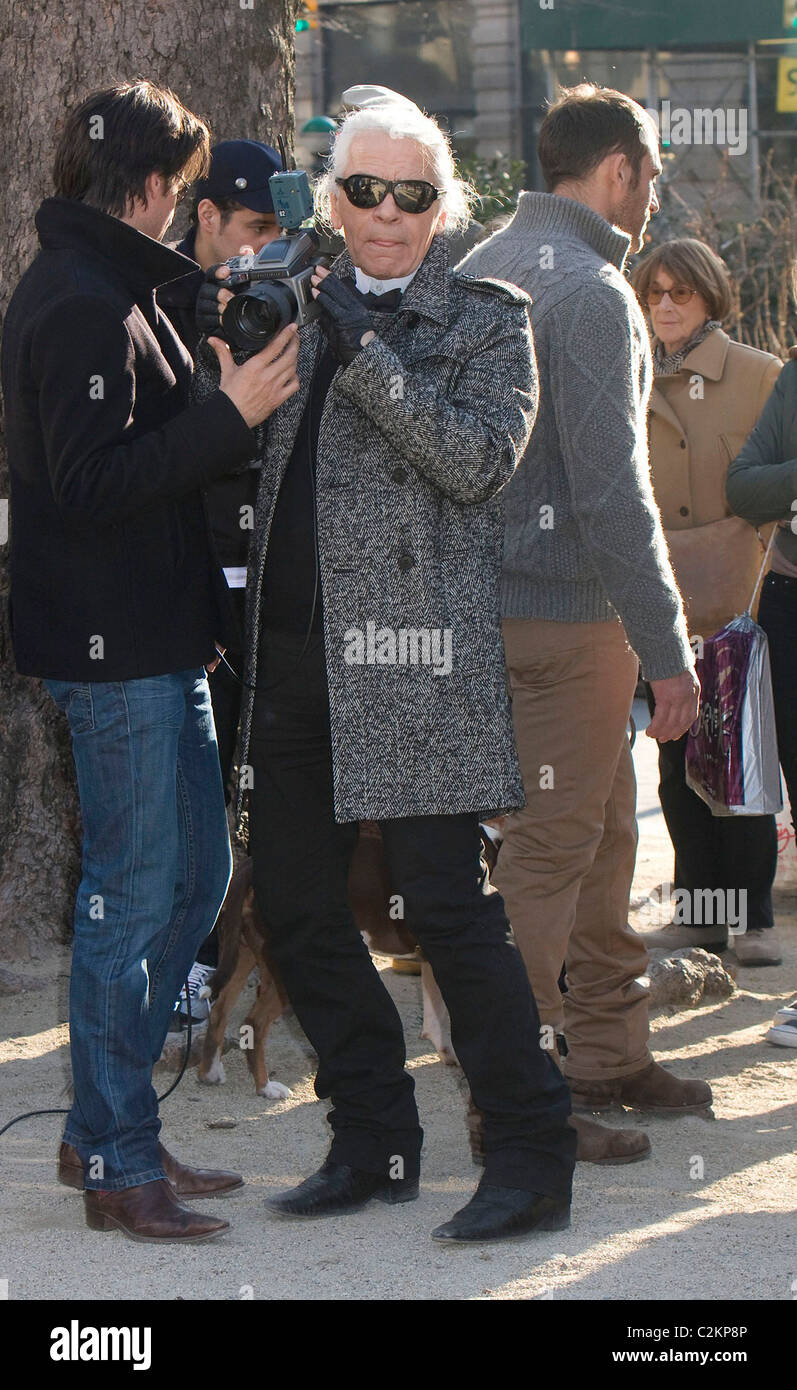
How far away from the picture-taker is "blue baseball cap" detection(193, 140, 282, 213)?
16.1 ft

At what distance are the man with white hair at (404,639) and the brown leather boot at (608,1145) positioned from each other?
480 millimetres

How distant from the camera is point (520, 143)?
2402cm

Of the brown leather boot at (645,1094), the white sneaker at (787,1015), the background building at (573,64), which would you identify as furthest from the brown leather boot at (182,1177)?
the background building at (573,64)

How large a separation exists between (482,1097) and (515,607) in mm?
1087

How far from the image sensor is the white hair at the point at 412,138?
3283 mm

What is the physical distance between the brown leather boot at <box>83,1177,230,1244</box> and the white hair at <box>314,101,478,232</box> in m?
2.00

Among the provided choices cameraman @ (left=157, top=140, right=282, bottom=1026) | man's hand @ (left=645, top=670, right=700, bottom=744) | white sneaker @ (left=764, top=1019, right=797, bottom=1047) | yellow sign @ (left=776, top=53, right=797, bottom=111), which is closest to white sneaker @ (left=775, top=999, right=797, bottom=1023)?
white sneaker @ (left=764, top=1019, right=797, bottom=1047)

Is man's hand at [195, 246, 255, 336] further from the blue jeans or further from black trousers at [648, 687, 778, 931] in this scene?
black trousers at [648, 687, 778, 931]

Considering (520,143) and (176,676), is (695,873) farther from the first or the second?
(520,143)

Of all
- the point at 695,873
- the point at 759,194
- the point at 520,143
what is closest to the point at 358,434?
the point at 695,873

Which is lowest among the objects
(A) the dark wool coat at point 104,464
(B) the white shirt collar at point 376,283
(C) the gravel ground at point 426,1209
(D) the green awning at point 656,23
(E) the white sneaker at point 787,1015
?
(C) the gravel ground at point 426,1209

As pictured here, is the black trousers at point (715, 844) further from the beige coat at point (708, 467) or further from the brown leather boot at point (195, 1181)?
the brown leather boot at point (195, 1181)

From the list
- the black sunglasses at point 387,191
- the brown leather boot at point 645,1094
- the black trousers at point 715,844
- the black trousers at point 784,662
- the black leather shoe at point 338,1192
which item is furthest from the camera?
the black trousers at point 715,844

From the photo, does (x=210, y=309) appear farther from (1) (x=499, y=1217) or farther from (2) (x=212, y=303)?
(1) (x=499, y=1217)
